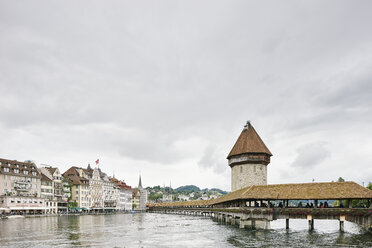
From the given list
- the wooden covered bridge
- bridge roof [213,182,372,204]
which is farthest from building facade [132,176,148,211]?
bridge roof [213,182,372,204]

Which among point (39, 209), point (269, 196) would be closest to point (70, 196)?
point (39, 209)

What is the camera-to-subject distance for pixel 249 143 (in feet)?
186

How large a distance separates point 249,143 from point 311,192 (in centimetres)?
2334

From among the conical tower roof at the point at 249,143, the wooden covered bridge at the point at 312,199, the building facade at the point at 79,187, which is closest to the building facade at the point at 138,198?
the building facade at the point at 79,187

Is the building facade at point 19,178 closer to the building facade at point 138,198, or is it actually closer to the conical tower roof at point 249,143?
the conical tower roof at point 249,143

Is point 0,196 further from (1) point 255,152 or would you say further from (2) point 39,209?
(1) point 255,152

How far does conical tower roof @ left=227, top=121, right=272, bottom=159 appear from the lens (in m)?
56.0

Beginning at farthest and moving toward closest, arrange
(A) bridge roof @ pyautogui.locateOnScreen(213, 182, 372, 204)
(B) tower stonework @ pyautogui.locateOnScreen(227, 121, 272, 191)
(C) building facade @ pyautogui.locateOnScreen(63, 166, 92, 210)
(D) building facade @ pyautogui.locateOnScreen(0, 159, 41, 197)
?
(C) building facade @ pyautogui.locateOnScreen(63, 166, 92, 210) < (D) building facade @ pyautogui.locateOnScreen(0, 159, 41, 197) < (B) tower stonework @ pyautogui.locateOnScreen(227, 121, 272, 191) < (A) bridge roof @ pyautogui.locateOnScreen(213, 182, 372, 204)

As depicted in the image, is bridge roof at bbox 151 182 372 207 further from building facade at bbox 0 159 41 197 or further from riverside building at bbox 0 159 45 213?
building facade at bbox 0 159 41 197

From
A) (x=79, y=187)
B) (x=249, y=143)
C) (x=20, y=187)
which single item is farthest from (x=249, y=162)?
(x=79, y=187)

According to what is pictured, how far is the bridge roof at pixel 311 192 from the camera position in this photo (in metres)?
31.3

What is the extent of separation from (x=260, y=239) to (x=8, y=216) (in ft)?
164

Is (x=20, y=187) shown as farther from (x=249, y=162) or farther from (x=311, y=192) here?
(x=311, y=192)

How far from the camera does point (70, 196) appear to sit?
96.8 metres
